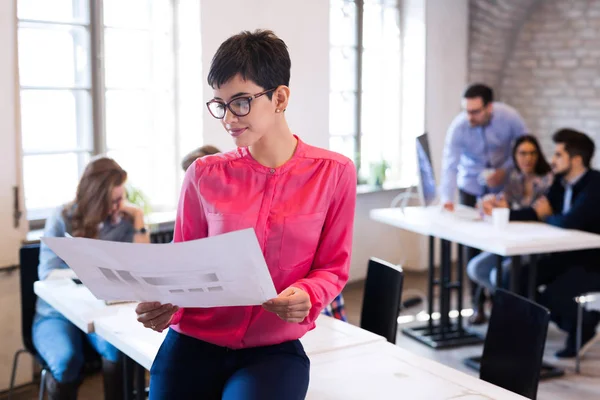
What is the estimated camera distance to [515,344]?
216cm

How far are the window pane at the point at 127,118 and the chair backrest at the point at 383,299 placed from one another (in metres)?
2.42

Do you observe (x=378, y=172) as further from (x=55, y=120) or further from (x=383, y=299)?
(x=383, y=299)

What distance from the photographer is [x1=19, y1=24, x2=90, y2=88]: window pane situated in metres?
4.25

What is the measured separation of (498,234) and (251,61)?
272 centimetres

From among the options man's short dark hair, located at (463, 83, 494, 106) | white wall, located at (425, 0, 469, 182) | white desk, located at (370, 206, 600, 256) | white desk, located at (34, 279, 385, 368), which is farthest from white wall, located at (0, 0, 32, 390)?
white wall, located at (425, 0, 469, 182)

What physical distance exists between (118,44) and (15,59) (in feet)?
3.11

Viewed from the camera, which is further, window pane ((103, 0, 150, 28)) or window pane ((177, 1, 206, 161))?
window pane ((177, 1, 206, 161))

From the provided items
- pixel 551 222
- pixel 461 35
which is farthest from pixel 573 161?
pixel 461 35

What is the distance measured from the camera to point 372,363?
2018 millimetres

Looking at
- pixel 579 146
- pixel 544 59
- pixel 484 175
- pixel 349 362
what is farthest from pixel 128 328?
pixel 544 59

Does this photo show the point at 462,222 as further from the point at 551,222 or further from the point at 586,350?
the point at 586,350

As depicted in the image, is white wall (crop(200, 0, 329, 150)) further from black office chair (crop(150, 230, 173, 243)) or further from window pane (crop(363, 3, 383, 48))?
window pane (crop(363, 3, 383, 48))

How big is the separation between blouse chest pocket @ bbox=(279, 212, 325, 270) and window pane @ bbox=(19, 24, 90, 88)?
3.03 m

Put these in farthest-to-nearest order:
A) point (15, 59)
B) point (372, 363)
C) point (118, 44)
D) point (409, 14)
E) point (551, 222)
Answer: point (409, 14) < point (118, 44) < point (551, 222) < point (15, 59) < point (372, 363)
